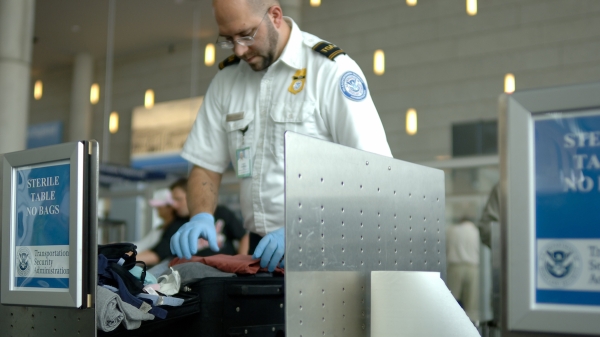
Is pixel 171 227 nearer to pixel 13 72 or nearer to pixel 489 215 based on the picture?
pixel 489 215

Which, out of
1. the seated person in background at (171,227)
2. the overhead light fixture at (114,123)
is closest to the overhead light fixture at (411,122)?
the seated person in background at (171,227)

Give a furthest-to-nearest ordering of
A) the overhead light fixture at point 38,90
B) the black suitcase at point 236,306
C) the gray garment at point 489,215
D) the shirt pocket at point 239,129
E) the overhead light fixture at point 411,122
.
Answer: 1. the overhead light fixture at point 38,90
2. the overhead light fixture at point 411,122
3. the gray garment at point 489,215
4. the shirt pocket at point 239,129
5. the black suitcase at point 236,306

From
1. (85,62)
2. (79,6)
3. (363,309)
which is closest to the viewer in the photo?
(363,309)

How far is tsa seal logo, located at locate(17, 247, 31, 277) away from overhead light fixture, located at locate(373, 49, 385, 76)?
660 centimetres

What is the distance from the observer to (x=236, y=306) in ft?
4.88

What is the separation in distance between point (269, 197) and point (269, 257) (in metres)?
0.34

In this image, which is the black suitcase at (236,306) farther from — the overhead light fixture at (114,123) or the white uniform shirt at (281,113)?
the overhead light fixture at (114,123)

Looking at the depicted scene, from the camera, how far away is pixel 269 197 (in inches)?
70.7

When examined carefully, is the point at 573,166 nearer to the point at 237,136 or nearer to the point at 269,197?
the point at 269,197

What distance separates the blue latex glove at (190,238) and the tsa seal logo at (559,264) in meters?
0.90

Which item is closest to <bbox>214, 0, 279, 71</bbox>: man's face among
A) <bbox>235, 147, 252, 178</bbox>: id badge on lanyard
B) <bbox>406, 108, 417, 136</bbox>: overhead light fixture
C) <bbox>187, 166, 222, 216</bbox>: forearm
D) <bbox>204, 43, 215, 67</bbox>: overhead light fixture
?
<bbox>235, 147, 252, 178</bbox>: id badge on lanyard

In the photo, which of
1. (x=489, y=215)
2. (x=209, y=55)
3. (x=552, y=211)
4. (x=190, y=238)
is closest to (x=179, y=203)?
(x=489, y=215)

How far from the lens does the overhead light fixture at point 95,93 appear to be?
10.7 metres

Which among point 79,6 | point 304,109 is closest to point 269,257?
point 304,109
